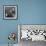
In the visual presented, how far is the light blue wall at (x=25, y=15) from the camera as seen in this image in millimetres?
4434

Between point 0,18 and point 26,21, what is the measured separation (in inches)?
33.1

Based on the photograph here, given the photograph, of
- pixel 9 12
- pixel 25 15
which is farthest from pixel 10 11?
pixel 25 15

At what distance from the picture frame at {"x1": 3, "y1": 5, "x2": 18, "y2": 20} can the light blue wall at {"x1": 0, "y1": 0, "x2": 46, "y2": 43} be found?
97mm

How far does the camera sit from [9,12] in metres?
4.44

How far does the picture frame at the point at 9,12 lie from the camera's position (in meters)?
4.43

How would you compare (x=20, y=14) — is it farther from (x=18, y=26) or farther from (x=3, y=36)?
(x=3, y=36)

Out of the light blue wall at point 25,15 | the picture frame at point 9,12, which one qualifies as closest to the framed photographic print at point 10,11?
the picture frame at point 9,12

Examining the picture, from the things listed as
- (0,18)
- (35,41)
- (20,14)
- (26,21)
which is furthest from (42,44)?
(0,18)

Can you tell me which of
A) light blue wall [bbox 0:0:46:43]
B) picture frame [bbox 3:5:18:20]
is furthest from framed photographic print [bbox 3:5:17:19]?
light blue wall [bbox 0:0:46:43]

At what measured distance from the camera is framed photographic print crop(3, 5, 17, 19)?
4.43 meters

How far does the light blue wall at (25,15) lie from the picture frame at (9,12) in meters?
0.10

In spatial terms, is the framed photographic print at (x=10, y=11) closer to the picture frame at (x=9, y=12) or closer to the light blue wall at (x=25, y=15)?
the picture frame at (x=9, y=12)

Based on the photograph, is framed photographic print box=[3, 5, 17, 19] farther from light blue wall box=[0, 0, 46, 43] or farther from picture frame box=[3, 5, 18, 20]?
light blue wall box=[0, 0, 46, 43]

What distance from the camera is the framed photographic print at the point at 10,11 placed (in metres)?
4.43
